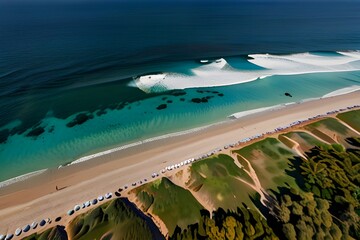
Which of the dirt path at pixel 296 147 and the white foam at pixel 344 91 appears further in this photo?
the white foam at pixel 344 91

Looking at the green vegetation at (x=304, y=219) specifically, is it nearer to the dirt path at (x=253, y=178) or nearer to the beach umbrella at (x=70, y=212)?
the dirt path at (x=253, y=178)

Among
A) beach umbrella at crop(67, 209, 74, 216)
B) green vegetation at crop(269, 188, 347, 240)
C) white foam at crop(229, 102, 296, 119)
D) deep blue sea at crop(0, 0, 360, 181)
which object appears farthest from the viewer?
white foam at crop(229, 102, 296, 119)

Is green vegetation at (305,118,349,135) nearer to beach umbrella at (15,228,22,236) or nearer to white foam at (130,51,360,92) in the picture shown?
white foam at (130,51,360,92)

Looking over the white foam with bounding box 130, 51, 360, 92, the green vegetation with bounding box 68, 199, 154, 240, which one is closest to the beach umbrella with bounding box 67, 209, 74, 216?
the green vegetation with bounding box 68, 199, 154, 240

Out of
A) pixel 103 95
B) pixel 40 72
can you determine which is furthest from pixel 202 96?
pixel 40 72

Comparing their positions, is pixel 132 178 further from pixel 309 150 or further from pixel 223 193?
pixel 309 150

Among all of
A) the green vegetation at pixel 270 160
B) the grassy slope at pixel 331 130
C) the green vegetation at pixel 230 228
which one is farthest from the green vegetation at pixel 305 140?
the green vegetation at pixel 230 228
